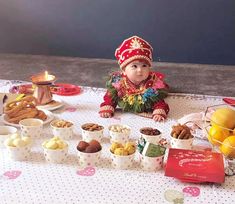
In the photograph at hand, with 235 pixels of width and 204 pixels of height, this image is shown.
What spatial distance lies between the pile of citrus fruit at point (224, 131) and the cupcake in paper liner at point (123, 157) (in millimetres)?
263

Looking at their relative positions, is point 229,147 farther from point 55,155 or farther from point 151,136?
point 55,155

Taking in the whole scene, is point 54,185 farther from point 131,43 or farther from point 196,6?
point 196,6

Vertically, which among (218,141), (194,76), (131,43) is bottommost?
(194,76)

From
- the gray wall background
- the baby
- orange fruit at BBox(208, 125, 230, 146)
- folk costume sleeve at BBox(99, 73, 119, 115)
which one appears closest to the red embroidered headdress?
the baby

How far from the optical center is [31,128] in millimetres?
1299

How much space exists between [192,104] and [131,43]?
0.39 m

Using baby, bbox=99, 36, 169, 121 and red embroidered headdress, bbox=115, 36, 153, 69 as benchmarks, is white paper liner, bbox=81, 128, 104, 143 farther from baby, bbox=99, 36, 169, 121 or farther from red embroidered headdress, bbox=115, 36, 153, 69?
red embroidered headdress, bbox=115, 36, 153, 69

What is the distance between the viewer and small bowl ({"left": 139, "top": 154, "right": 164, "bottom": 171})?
3.64 feet

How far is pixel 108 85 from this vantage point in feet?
5.48

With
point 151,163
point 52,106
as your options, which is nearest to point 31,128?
point 52,106

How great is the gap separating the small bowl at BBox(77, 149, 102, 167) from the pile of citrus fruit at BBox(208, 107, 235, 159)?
36cm

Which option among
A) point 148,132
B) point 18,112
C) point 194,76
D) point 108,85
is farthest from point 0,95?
point 194,76

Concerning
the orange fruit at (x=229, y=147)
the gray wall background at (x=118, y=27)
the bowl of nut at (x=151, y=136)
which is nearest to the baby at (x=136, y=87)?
the bowl of nut at (x=151, y=136)

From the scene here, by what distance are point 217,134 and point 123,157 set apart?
31cm
